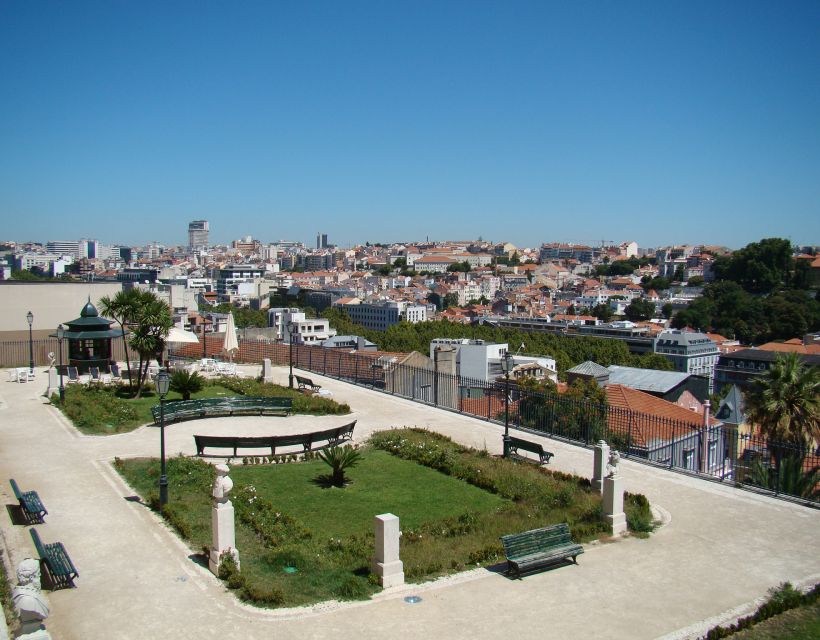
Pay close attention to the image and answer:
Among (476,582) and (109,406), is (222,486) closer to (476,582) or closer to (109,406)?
(476,582)

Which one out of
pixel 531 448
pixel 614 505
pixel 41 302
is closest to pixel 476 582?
pixel 614 505

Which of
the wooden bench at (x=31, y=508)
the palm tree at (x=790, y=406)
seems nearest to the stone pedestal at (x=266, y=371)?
the wooden bench at (x=31, y=508)

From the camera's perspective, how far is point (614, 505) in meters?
11.0

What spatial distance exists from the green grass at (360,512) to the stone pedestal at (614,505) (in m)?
0.21

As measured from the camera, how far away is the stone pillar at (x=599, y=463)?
1250 cm

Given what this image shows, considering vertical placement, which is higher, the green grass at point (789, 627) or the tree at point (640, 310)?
the green grass at point (789, 627)

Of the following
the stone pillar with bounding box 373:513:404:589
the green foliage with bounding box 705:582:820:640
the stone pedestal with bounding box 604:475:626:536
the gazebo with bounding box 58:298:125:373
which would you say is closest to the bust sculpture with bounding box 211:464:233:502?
the stone pillar with bounding box 373:513:404:589

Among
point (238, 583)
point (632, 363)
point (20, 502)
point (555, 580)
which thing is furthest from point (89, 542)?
point (632, 363)

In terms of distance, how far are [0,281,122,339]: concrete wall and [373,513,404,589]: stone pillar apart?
2739cm

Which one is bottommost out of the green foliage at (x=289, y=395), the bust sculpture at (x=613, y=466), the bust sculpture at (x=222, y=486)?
the green foliage at (x=289, y=395)

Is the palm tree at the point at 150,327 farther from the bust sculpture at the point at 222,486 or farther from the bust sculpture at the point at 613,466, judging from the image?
the bust sculpture at the point at 613,466

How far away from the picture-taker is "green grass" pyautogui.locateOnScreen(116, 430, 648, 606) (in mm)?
9250

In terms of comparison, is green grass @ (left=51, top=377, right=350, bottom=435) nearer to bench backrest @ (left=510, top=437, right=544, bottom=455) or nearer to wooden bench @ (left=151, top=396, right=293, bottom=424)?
wooden bench @ (left=151, top=396, right=293, bottom=424)

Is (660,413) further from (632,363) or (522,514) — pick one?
(632,363)
